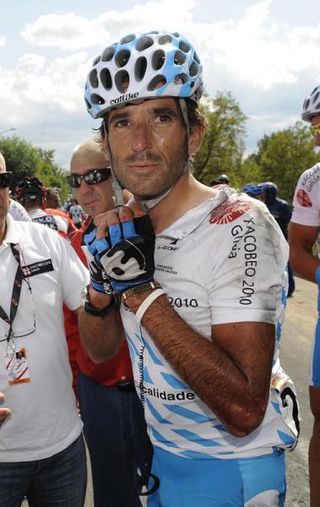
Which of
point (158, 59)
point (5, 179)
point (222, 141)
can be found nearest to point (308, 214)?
point (158, 59)

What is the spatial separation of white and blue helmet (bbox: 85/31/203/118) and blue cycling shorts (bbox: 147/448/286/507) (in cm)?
134

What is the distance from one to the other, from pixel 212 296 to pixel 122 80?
934 millimetres

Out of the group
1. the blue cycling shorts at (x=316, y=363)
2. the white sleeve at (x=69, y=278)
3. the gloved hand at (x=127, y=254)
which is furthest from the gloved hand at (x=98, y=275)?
the blue cycling shorts at (x=316, y=363)

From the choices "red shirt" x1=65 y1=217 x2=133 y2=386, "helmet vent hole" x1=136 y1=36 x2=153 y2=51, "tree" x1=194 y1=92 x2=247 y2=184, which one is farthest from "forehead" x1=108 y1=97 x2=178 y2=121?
"tree" x1=194 y1=92 x2=247 y2=184

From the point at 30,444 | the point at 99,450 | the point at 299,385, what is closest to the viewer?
the point at 30,444

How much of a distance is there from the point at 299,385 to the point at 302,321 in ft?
9.77

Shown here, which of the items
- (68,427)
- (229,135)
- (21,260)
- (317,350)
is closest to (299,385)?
(317,350)

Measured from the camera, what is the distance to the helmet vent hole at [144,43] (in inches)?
78.5

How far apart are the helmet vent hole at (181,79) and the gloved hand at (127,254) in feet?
1.99

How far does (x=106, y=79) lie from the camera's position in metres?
2.02

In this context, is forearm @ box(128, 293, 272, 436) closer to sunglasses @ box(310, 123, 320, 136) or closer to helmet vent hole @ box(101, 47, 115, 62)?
helmet vent hole @ box(101, 47, 115, 62)

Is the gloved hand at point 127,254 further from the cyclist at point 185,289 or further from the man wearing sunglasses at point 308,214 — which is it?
the man wearing sunglasses at point 308,214

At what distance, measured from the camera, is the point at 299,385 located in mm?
5328

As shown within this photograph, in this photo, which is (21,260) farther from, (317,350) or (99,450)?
(317,350)
